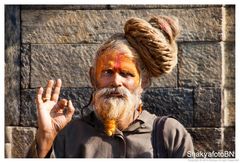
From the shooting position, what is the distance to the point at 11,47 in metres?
5.39

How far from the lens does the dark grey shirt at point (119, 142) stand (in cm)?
444

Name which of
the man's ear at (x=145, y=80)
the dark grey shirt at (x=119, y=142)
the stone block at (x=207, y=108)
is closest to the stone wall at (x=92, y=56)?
the stone block at (x=207, y=108)

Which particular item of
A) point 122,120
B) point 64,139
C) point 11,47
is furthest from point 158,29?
point 11,47

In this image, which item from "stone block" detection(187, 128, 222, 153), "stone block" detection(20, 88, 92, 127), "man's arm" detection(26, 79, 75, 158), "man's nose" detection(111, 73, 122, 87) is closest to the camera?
"man's nose" detection(111, 73, 122, 87)

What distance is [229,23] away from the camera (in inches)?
210

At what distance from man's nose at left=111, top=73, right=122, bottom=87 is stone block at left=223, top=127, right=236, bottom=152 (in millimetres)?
1300

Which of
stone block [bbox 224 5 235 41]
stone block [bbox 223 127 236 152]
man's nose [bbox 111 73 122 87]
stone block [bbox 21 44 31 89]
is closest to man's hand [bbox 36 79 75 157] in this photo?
man's nose [bbox 111 73 122 87]

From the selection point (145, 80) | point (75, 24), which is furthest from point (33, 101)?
point (145, 80)

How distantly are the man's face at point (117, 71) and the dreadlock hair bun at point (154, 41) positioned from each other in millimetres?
108

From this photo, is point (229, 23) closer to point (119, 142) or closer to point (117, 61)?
point (117, 61)

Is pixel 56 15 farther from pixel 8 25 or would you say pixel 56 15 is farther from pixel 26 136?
pixel 26 136

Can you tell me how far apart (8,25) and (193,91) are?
171cm

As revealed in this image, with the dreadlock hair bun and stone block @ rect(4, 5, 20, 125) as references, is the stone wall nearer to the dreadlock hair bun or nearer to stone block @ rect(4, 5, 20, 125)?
stone block @ rect(4, 5, 20, 125)

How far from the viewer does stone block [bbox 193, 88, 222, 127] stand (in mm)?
5250
